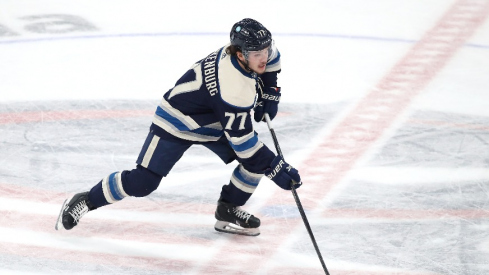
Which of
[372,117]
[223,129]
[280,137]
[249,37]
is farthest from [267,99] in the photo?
[372,117]

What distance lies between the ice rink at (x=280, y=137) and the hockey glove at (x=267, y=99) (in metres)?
0.54

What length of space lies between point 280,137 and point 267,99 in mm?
983

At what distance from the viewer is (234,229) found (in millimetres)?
3980

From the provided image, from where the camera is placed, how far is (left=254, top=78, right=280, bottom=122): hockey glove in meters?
3.91

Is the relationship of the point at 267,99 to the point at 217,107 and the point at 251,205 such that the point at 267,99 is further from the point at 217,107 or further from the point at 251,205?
the point at 251,205

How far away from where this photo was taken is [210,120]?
3.70m

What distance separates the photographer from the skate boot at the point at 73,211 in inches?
153

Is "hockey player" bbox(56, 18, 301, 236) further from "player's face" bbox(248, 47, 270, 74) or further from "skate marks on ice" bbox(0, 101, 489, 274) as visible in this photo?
"skate marks on ice" bbox(0, 101, 489, 274)

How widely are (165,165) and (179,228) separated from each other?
400mm

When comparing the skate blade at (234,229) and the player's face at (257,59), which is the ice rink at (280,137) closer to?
the skate blade at (234,229)

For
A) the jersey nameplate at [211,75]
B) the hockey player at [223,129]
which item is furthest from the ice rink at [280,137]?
the jersey nameplate at [211,75]

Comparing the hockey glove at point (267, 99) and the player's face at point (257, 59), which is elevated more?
the player's face at point (257, 59)

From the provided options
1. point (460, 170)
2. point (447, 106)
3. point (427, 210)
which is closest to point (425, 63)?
point (447, 106)

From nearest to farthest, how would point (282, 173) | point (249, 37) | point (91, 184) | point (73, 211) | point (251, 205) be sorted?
point (249, 37) → point (282, 173) → point (73, 211) → point (251, 205) → point (91, 184)
